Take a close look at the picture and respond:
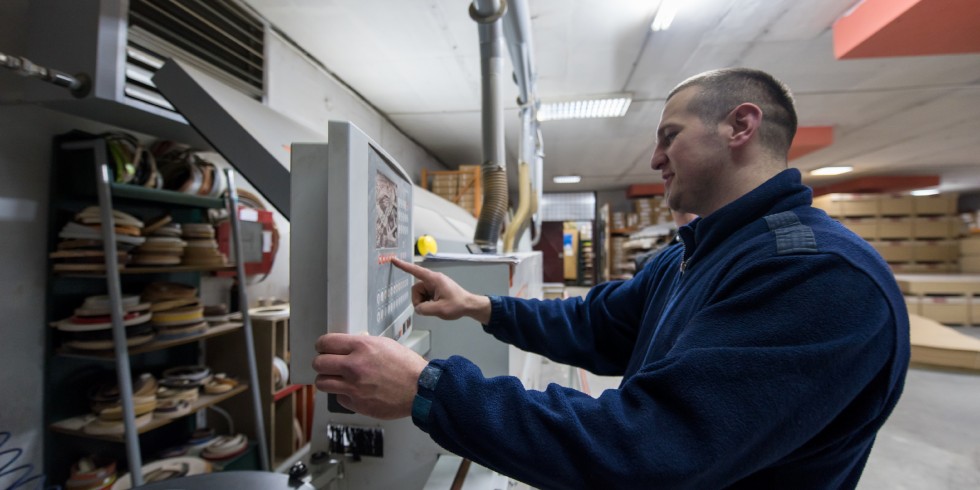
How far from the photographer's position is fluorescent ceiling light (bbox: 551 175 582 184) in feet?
26.6

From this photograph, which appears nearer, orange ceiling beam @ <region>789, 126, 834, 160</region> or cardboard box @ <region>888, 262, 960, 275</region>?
orange ceiling beam @ <region>789, 126, 834, 160</region>

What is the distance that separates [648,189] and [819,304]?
922 cm

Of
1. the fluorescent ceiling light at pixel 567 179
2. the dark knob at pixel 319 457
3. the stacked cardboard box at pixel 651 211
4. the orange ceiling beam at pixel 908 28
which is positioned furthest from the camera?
the stacked cardboard box at pixel 651 211

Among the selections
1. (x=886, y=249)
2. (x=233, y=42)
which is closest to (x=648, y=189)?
(x=886, y=249)

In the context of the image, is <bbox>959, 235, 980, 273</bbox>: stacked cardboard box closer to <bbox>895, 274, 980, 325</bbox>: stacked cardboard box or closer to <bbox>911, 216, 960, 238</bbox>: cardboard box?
<bbox>911, 216, 960, 238</bbox>: cardboard box

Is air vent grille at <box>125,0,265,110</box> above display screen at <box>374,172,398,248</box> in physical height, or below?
above

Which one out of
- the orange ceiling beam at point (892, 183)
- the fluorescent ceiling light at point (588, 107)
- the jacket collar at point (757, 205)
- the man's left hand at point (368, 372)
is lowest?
the man's left hand at point (368, 372)

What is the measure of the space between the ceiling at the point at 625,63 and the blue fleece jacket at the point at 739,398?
7.60 feet

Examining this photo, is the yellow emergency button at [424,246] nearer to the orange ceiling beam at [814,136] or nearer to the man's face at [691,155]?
the man's face at [691,155]

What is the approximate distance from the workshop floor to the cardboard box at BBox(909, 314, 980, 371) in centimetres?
20

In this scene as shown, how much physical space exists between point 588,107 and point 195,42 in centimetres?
328

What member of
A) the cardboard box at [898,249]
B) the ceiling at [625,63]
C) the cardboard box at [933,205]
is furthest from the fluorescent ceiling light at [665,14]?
the cardboard box at [933,205]

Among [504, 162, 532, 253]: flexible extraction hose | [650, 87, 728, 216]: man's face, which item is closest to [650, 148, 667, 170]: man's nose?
[650, 87, 728, 216]: man's face

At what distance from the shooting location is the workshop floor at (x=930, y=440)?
8.05ft
